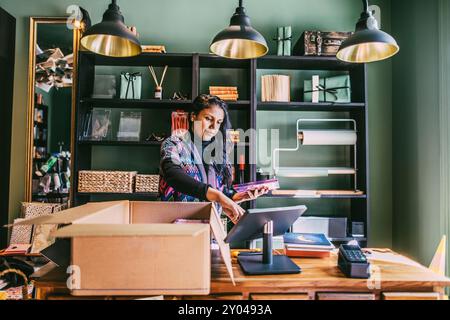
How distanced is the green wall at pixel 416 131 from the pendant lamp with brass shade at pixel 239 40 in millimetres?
1586

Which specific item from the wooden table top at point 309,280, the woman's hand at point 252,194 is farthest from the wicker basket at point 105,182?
the wooden table top at point 309,280

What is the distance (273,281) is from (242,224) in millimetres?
245

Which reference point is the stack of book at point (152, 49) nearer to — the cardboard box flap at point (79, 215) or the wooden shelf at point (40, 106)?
the wooden shelf at point (40, 106)

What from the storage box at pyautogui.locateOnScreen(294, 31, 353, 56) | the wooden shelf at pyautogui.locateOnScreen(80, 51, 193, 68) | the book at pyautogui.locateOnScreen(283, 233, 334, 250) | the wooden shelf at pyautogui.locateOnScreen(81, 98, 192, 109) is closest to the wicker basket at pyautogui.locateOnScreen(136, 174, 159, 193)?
the wooden shelf at pyautogui.locateOnScreen(81, 98, 192, 109)

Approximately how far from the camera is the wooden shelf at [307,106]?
9.61ft

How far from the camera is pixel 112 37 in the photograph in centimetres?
200

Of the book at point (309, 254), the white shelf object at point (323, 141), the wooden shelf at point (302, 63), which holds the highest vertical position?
the wooden shelf at point (302, 63)

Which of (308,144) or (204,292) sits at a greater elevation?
(308,144)

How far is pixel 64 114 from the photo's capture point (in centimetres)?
313

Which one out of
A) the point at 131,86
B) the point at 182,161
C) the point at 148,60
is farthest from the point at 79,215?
the point at 148,60

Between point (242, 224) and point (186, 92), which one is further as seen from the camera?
point (186, 92)

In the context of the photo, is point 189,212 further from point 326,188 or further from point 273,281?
point 326,188

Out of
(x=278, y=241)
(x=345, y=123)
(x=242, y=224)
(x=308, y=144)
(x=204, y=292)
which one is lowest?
(x=278, y=241)
